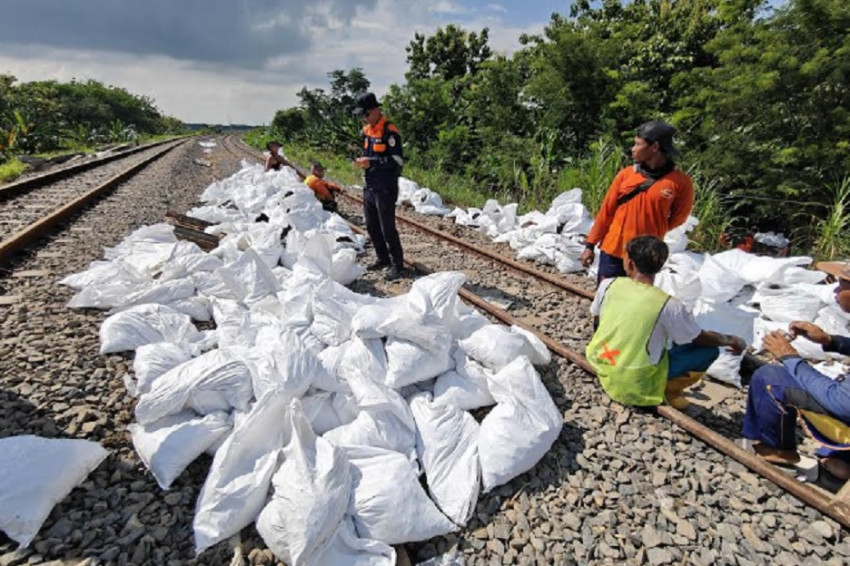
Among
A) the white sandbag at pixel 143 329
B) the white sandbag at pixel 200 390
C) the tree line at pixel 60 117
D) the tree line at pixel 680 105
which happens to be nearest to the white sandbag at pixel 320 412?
the white sandbag at pixel 200 390

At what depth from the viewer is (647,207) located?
304cm

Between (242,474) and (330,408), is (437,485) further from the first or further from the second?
(242,474)

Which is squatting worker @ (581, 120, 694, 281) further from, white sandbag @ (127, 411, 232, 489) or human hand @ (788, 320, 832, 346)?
white sandbag @ (127, 411, 232, 489)

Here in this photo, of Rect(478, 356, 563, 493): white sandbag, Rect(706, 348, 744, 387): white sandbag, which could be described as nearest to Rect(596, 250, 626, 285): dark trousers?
Rect(706, 348, 744, 387): white sandbag

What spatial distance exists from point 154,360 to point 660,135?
3220mm

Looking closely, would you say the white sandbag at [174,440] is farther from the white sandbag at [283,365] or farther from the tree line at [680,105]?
the tree line at [680,105]

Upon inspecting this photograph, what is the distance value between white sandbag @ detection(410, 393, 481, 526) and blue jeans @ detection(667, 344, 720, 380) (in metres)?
1.32

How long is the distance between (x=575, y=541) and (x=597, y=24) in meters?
13.4

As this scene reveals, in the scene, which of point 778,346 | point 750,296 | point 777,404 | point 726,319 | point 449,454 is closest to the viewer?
point 449,454

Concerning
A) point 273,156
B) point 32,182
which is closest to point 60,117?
point 32,182

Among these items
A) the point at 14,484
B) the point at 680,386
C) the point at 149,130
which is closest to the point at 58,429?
the point at 14,484

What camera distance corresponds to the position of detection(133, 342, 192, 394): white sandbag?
253 centimetres

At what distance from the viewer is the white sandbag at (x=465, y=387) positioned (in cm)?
253

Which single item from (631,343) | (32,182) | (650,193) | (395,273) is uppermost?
(650,193)
